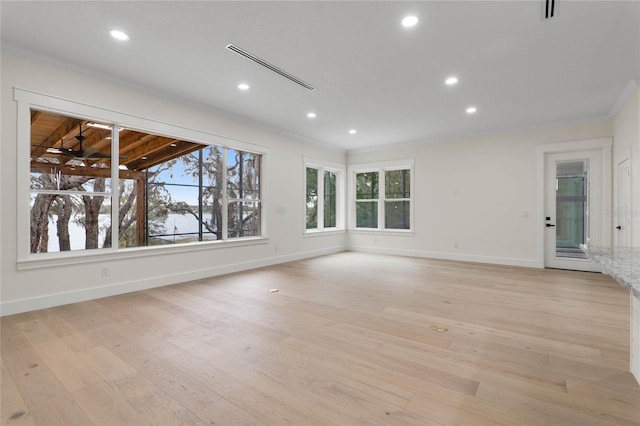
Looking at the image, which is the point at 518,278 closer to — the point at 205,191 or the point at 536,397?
the point at 536,397

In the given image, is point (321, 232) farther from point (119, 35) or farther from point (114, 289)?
point (119, 35)

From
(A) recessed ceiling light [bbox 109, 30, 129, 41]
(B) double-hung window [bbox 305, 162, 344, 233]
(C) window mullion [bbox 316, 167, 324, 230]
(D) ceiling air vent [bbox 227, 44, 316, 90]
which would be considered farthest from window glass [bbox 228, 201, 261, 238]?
(A) recessed ceiling light [bbox 109, 30, 129, 41]

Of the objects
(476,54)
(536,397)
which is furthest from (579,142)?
(536,397)

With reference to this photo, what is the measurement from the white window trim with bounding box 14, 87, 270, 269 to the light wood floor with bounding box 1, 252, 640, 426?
579mm

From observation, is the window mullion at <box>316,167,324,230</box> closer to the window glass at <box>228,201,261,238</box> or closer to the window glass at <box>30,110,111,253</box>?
the window glass at <box>228,201,261,238</box>

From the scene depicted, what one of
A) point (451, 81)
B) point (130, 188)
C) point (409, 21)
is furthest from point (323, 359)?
point (130, 188)

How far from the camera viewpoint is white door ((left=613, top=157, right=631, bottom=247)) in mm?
4296

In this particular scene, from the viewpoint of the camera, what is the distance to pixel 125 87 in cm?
397

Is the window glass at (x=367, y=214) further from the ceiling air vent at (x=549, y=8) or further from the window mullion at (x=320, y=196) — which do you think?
the ceiling air vent at (x=549, y=8)

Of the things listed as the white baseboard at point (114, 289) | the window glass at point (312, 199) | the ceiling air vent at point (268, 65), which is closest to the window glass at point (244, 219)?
the white baseboard at point (114, 289)

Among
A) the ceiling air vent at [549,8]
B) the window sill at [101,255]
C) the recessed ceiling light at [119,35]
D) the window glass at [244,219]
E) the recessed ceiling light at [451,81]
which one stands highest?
the recessed ceiling light at [119,35]

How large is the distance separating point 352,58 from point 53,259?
409 cm

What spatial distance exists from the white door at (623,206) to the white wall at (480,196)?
3.23 ft

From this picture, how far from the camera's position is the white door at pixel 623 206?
430 cm
